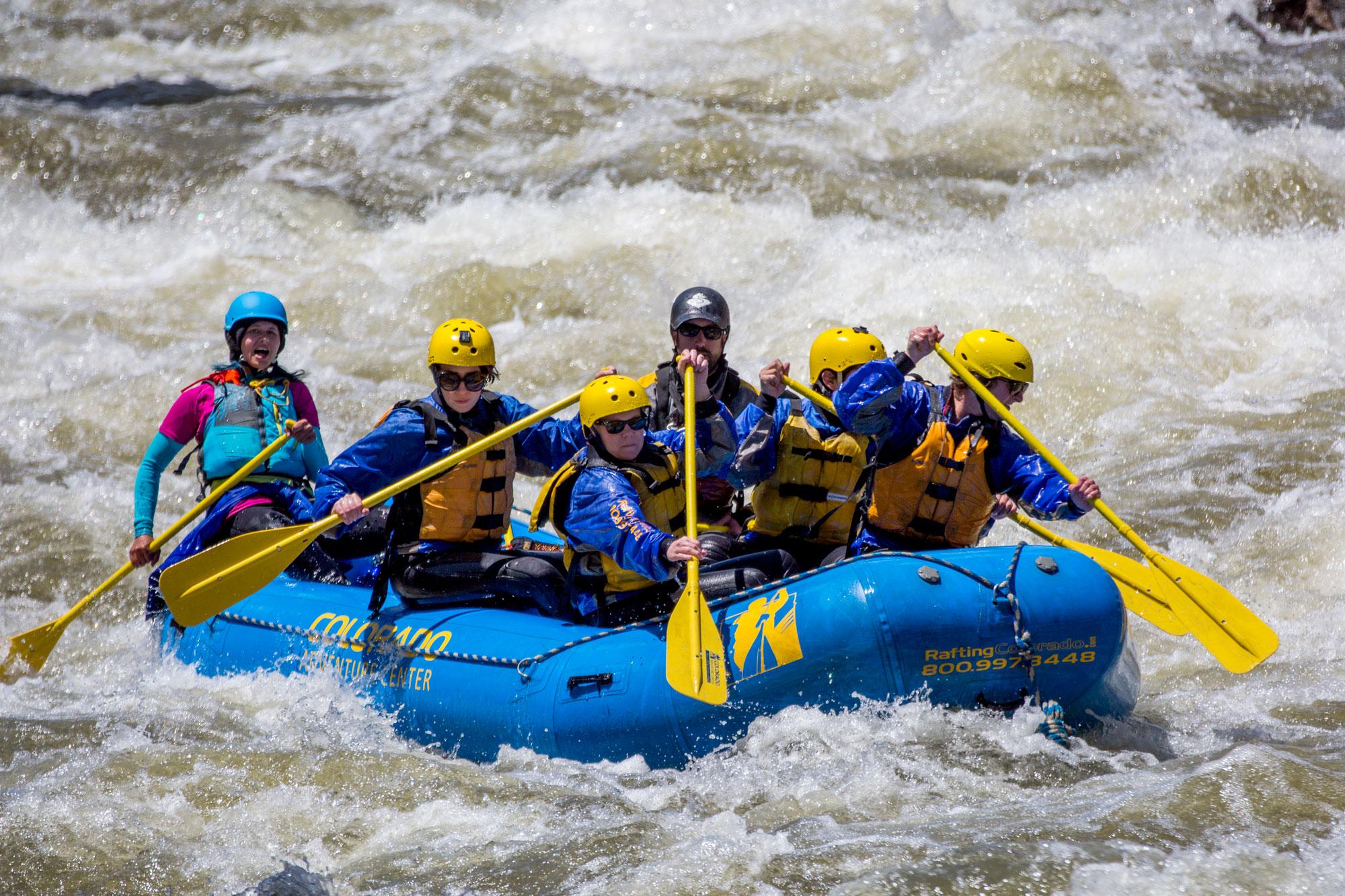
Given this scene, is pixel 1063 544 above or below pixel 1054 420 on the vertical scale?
above

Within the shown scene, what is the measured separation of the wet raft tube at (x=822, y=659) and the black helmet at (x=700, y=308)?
1163 mm

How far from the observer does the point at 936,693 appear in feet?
13.5

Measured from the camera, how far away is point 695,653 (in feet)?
12.9

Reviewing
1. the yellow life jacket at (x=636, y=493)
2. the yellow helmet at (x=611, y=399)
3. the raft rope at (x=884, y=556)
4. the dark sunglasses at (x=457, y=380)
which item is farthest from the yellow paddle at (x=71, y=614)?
the yellow helmet at (x=611, y=399)

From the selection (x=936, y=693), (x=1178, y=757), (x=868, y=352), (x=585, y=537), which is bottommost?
(x=1178, y=757)

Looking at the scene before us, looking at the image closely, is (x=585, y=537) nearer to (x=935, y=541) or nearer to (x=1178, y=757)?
(x=935, y=541)

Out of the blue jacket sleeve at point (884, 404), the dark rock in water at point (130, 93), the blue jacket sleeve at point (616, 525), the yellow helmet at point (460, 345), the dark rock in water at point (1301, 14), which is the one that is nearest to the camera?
the blue jacket sleeve at point (616, 525)

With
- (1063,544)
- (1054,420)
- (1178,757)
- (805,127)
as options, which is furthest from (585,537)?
(805,127)

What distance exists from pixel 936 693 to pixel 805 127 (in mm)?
8029

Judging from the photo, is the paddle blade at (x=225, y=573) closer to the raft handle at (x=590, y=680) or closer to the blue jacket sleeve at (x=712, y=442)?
the raft handle at (x=590, y=680)

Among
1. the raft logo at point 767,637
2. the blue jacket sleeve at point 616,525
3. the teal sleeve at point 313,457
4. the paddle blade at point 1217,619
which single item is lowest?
the paddle blade at point 1217,619

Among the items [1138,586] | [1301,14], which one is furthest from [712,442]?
[1301,14]

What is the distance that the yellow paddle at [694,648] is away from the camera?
3.90 m

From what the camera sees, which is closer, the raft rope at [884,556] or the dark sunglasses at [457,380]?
the raft rope at [884,556]
